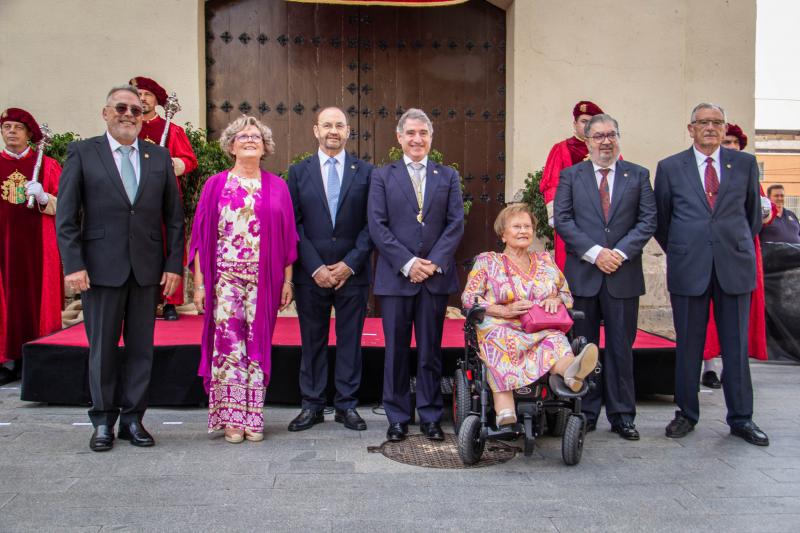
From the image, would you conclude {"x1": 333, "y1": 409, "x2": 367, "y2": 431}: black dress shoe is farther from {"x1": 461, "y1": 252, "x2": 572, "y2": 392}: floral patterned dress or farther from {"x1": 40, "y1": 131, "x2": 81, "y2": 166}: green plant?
{"x1": 40, "y1": 131, "x2": 81, "y2": 166}: green plant

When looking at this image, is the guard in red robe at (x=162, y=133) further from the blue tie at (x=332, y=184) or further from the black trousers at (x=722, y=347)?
the black trousers at (x=722, y=347)

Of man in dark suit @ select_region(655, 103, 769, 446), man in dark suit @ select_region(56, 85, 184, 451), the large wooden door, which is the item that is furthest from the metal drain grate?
the large wooden door

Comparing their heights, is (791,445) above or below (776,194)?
below

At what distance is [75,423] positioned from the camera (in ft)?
14.8

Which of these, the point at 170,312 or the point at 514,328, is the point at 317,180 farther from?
the point at 170,312

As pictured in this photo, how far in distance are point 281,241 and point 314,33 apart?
4263 millimetres

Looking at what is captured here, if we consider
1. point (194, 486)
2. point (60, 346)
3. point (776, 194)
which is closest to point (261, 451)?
point (194, 486)

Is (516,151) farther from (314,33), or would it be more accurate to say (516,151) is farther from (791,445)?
(791,445)

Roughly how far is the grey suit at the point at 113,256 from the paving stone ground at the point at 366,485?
1.23 feet

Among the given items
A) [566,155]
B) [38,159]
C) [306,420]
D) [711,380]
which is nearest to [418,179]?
[306,420]

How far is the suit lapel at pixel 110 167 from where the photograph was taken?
12.9 ft

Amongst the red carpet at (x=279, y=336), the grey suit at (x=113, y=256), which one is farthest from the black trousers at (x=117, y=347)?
the red carpet at (x=279, y=336)

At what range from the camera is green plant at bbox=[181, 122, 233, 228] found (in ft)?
21.2

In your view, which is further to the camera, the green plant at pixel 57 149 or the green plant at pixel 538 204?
the green plant at pixel 538 204
